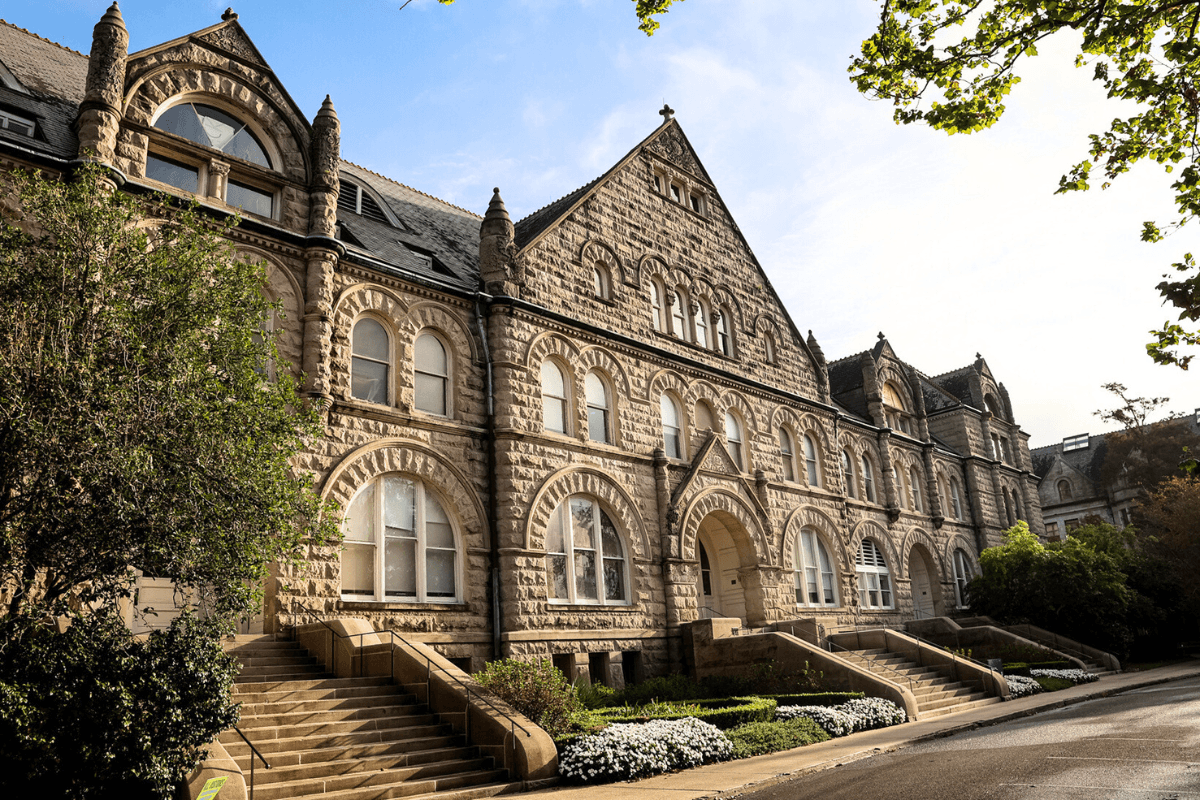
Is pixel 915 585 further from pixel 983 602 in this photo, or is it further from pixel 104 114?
pixel 104 114

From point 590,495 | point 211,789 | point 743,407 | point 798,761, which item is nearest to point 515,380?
point 590,495

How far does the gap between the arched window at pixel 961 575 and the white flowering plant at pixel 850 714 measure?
19.8m

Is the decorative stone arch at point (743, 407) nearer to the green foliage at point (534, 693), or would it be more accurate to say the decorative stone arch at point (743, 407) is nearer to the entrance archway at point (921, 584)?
the entrance archway at point (921, 584)

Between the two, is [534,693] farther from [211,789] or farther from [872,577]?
[872,577]

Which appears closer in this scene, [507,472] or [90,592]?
[90,592]

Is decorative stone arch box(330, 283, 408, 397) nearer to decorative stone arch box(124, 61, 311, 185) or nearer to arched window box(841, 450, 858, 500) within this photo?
decorative stone arch box(124, 61, 311, 185)

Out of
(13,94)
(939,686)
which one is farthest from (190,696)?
(939,686)

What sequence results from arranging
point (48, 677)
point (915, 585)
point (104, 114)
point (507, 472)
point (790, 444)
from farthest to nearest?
point (915, 585) → point (790, 444) → point (507, 472) → point (104, 114) → point (48, 677)

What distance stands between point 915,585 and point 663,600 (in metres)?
17.9

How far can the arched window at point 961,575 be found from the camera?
34469 millimetres

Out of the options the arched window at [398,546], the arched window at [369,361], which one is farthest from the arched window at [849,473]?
the arched window at [369,361]

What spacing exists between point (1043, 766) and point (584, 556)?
11126 millimetres

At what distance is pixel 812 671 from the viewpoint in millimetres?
18344

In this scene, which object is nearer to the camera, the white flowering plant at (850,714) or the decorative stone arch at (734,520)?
the white flowering plant at (850,714)
